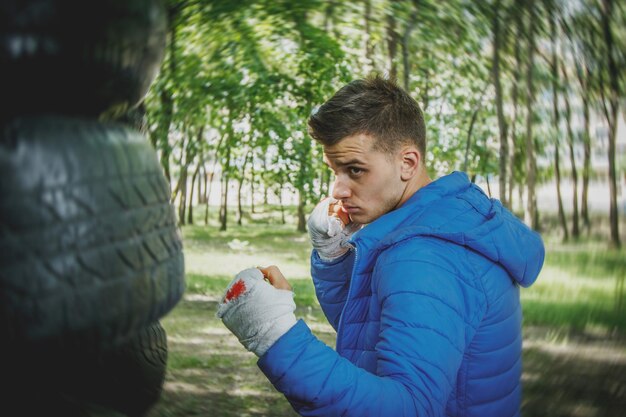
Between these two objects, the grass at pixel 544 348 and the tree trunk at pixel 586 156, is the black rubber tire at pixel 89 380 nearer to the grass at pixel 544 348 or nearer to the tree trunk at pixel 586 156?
the grass at pixel 544 348

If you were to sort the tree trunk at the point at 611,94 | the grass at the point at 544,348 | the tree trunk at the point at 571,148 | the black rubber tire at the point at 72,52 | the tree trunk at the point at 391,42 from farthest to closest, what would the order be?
→ 1. the tree trunk at the point at 571,148
2. the tree trunk at the point at 391,42
3. the grass at the point at 544,348
4. the tree trunk at the point at 611,94
5. the black rubber tire at the point at 72,52

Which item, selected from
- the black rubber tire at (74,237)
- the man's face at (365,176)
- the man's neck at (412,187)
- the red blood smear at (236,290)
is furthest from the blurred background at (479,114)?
the black rubber tire at (74,237)

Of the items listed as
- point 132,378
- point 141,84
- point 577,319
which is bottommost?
point 577,319

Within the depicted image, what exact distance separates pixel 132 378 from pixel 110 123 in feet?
1.58

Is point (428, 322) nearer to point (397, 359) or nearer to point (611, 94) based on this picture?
Answer: point (397, 359)

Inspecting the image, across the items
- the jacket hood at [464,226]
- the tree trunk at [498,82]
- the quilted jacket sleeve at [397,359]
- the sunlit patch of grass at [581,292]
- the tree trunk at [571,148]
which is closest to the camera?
the quilted jacket sleeve at [397,359]

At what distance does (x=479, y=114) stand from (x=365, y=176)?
486 cm

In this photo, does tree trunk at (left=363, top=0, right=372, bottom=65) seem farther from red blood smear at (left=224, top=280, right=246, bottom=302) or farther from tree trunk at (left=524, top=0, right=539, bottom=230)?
red blood smear at (left=224, top=280, right=246, bottom=302)

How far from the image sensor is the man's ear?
5.59 feet

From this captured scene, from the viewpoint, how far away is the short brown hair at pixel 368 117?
164 centimetres

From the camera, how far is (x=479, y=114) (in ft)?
20.2

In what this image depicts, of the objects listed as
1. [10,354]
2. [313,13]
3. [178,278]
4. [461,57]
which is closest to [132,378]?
[178,278]

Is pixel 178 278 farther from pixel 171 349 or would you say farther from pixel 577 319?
pixel 577 319

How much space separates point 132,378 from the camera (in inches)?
41.8
